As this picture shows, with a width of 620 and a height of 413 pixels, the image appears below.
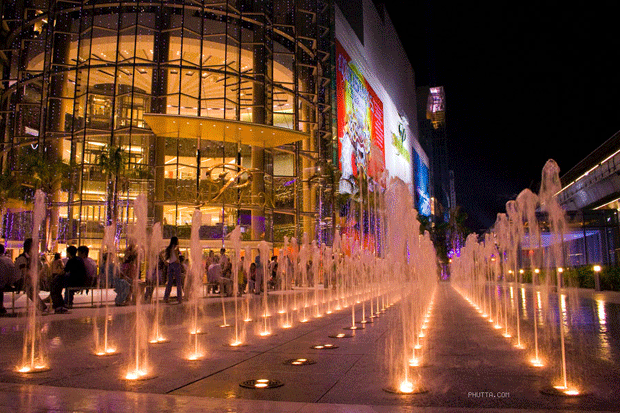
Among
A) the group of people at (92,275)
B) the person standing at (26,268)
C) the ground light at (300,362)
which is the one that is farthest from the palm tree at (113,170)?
the ground light at (300,362)

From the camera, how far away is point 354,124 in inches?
1812

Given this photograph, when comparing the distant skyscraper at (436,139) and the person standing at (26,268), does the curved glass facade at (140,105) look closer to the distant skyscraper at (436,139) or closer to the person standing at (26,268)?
the person standing at (26,268)

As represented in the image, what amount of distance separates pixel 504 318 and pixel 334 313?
3.71 metres

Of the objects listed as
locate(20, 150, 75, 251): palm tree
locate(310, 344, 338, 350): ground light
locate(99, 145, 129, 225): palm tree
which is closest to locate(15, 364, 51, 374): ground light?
locate(310, 344, 338, 350): ground light

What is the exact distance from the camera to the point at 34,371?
193 inches

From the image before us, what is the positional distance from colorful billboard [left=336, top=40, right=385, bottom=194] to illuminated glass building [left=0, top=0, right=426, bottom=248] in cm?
847

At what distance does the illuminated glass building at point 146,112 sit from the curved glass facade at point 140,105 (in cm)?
7

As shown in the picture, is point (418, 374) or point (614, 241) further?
point (614, 241)

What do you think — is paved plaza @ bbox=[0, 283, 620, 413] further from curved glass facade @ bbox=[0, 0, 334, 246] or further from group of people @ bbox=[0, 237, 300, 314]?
curved glass facade @ bbox=[0, 0, 334, 246]

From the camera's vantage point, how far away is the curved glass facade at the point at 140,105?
28.7m

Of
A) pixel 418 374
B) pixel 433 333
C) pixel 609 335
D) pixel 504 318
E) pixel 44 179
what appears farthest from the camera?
pixel 44 179

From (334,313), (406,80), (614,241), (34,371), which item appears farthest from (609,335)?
(406,80)

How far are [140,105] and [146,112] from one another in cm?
88

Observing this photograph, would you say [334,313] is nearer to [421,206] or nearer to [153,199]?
[153,199]
